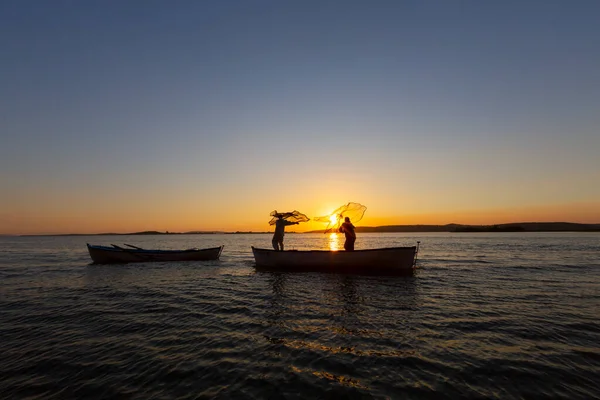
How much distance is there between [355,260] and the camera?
863 inches

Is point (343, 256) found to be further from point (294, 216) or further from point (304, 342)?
point (304, 342)

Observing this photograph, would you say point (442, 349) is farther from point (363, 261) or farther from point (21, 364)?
point (363, 261)

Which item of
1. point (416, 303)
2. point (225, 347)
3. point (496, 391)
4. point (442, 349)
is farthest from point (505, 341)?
point (225, 347)

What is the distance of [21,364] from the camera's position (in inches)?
313

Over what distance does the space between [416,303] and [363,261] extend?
7907 mm

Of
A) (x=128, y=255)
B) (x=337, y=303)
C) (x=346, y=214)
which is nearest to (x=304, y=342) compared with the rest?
(x=337, y=303)

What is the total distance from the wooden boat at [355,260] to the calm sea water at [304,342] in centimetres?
351

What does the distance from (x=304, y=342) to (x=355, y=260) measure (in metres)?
13.4

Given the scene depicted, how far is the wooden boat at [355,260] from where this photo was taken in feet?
69.9

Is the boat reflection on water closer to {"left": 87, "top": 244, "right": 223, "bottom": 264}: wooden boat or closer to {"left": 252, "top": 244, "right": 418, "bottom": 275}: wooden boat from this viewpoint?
{"left": 252, "top": 244, "right": 418, "bottom": 275}: wooden boat

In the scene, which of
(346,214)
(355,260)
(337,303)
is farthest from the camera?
(346,214)

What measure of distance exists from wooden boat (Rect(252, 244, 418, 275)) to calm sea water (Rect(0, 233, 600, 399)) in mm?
3510

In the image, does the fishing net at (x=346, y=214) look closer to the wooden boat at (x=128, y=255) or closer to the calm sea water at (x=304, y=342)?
the calm sea water at (x=304, y=342)

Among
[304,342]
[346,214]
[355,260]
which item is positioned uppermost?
[346,214]
